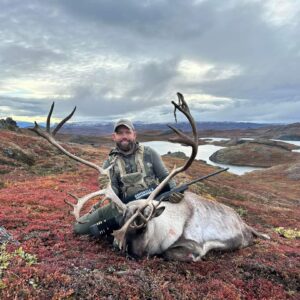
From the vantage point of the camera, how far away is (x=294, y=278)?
849 cm

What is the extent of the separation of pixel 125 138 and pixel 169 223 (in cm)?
245

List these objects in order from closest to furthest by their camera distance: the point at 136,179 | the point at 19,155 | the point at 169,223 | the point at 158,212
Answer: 1. the point at 158,212
2. the point at 169,223
3. the point at 136,179
4. the point at 19,155

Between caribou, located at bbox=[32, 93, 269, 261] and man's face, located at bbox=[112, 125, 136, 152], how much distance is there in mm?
1029

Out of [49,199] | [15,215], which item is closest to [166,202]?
[15,215]

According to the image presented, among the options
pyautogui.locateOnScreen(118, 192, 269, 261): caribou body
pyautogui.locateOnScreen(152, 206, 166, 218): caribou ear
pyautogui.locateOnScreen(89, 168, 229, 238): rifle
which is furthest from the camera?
pyautogui.locateOnScreen(89, 168, 229, 238): rifle

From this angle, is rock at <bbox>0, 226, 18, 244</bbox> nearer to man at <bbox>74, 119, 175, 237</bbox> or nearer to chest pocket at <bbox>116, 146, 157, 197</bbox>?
man at <bbox>74, 119, 175, 237</bbox>

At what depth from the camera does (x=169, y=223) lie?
28.5 ft

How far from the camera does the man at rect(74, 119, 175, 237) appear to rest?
9.36 metres

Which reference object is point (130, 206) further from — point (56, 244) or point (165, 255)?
point (56, 244)

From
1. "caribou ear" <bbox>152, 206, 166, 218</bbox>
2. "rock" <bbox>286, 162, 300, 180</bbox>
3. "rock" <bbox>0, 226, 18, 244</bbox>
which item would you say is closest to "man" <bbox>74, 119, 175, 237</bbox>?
"caribou ear" <bbox>152, 206, 166, 218</bbox>

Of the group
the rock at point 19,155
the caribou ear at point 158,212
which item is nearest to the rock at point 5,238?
the caribou ear at point 158,212

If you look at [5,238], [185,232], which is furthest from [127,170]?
[5,238]

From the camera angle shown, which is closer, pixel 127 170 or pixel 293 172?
pixel 127 170

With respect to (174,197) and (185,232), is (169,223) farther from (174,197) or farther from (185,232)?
(174,197)
